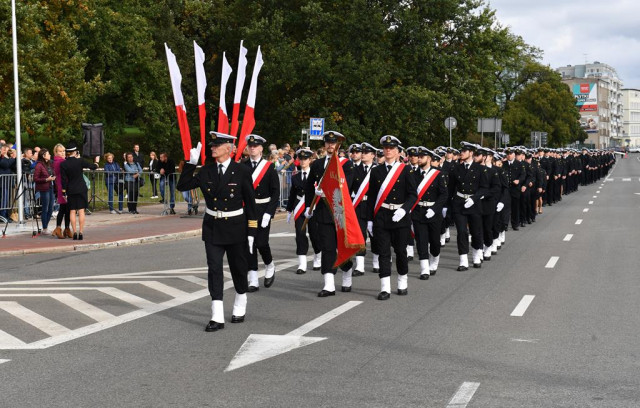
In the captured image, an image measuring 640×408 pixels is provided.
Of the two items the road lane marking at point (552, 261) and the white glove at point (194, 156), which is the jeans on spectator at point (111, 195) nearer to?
the road lane marking at point (552, 261)

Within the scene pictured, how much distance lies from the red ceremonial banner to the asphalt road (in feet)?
1.94

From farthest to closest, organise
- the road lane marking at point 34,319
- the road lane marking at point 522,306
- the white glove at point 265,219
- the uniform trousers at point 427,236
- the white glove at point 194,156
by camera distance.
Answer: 1. the uniform trousers at point 427,236
2. the white glove at point 265,219
3. the road lane marking at point 522,306
4. the road lane marking at point 34,319
5. the white glove at point 194,156

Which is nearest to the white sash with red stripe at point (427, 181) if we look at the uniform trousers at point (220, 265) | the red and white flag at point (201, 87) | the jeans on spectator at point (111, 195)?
the red and white flag at point (201, 87)

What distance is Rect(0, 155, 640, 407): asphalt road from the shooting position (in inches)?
248

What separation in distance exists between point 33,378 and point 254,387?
1689 millimetres

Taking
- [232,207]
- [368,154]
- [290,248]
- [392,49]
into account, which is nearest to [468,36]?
[392,49]

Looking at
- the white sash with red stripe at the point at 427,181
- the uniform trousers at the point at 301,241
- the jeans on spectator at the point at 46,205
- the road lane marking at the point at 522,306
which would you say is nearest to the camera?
the road lane marking at the point at 522,306

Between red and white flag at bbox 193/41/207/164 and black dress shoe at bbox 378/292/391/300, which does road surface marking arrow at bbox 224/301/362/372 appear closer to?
black dress shoe at bbox 378/292/391/300

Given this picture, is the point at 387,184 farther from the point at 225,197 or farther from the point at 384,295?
the point at 225,197

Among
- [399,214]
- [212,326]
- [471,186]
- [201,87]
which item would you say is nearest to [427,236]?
[471,186]

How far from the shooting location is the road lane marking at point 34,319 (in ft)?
28.5

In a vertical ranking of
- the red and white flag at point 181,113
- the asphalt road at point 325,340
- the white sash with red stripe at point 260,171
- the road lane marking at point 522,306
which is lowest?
the road lane marking at point 522,306

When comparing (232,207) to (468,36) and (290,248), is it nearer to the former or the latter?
(290,248)

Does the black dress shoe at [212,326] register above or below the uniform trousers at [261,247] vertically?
below
